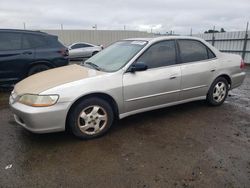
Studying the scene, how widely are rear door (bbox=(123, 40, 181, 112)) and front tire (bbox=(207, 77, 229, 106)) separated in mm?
1019

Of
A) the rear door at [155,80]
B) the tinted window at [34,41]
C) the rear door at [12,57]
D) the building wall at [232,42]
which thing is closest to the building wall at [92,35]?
the building wall at [232,42]

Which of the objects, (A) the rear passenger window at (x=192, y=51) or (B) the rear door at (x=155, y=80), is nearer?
(B) the rear door at (x=155, y=80)

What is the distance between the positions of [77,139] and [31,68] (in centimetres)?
374

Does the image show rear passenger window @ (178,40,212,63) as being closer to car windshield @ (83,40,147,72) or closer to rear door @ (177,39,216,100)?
rear door @ (177,39,216,100)

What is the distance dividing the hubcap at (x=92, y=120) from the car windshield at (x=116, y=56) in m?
0.73

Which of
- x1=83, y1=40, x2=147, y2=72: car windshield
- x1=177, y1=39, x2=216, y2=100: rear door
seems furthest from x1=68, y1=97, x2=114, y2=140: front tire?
x1=177, y1=39, x2=216, y2=100: rear door

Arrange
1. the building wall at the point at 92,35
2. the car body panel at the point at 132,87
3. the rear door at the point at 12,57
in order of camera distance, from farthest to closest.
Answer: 1. the building wall at the point at 92,35
2. the rear door at the point at 12,57
3. the car body panel at the point at 132,87

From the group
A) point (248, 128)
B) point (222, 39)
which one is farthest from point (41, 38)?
point (222, 39)

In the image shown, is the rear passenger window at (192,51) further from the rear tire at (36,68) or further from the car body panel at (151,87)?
the rear tire at (36,68)

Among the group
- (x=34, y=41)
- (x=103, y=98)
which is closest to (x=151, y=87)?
(x=103, y=98)

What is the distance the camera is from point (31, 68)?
648cm

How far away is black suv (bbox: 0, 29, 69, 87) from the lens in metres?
6.19

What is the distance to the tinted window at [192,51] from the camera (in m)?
4.53

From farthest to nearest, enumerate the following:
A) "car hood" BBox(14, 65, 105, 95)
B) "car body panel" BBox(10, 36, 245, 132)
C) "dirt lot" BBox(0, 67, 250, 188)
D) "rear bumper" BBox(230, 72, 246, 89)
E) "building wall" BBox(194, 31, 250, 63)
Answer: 1. "building wall" BBox(194, 31, 250, 63)
2. "rear bumper" BBox(230, 72, 246, 89)
3. "car hood" BBox(14, 65, 105, 95)
4. "car body panel" BBox(10, 36, 245, 132)
5. "dirt lot" BBox(0, 67, 250, 188)
